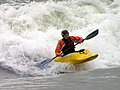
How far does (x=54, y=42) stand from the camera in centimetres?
1127

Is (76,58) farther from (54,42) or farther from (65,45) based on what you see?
(54,42)

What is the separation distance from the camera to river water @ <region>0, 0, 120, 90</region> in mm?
7074

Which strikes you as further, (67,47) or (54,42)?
(54,42)

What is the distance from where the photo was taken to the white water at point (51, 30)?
9.26 meters

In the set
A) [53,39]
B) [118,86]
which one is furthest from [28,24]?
[118,86]

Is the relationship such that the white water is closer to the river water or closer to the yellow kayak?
the river water

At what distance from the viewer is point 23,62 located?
362 inches

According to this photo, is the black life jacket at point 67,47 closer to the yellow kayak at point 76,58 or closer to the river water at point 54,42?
the yellow kayak at point 76,58

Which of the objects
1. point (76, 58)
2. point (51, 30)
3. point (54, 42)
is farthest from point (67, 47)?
point (51, 30)

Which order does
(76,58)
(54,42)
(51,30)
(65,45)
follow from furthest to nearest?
(51,30) < (54,42) < (65,45) < (76,58)

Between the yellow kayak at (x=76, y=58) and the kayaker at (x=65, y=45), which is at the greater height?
the kayaker at (x=65, y=45)

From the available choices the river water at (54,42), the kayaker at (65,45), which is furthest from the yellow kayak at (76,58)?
the kayaker at (65,45)

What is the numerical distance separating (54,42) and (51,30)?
1.46 metres

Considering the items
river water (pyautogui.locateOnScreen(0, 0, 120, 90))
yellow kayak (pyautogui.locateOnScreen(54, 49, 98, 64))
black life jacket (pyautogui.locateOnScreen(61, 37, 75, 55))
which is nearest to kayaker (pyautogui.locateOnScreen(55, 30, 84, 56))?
black life jacket (pyautogui.locateOnScreen(61, 37, 75, 55))
